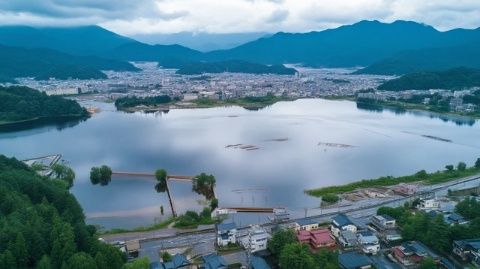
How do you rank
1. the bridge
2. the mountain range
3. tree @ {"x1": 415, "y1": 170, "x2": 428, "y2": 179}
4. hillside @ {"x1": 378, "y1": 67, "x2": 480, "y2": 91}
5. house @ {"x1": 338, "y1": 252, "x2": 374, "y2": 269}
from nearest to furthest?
house @ {"x1": 338, "y1": 252, "x2": 374, "y2": 269} → tree @ {"x1": 415, "y1": 170, "x2": 428, "y2": 179} → the bridge → hillside @ {"x1": 378, "y1": 67, "x2": 480, "y2": 91} → the mountain range

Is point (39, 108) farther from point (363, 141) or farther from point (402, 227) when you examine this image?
point (402, 227)

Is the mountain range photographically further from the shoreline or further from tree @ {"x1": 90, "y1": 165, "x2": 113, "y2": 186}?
tree @ {"x1": 90, "y1": 165, "x2": 113, "y2": 186}

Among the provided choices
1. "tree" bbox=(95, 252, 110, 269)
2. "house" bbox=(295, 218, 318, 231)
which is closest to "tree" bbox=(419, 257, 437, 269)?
"house" bbox=(295, 218, 318, 231)

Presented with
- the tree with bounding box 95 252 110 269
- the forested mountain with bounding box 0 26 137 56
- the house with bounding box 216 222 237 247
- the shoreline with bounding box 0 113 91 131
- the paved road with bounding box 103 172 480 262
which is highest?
the forested mountain with bounding box 0 26 137 56

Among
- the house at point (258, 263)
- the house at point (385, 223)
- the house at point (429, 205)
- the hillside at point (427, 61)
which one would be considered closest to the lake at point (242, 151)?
the house at point (385, 223)

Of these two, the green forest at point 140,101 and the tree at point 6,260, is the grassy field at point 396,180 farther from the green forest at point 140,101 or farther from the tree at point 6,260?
the green forest at point 140,101

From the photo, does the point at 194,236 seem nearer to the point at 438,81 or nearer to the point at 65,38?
the point at 438,81

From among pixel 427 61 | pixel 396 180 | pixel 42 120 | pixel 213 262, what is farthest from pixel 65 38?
pixel 213 262
